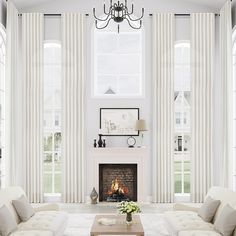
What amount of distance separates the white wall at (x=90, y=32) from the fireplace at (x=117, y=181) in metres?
0.30

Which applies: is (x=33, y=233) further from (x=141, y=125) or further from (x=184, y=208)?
(x=141, y=125)

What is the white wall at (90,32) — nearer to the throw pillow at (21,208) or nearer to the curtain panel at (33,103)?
the curtain panel at (33,103)

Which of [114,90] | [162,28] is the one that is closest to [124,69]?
[114,90]

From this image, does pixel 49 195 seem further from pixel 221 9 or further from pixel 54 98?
pixel 221 9

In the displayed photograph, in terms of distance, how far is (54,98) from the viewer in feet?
32.3

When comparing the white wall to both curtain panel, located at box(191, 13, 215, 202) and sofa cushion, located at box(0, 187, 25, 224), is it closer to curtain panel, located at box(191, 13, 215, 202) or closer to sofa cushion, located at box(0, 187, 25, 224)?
curtain panel, located at box(191, 13, 215, 202)

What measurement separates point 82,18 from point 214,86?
333 cm

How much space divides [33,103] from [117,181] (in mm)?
2564

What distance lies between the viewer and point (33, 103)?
953cm

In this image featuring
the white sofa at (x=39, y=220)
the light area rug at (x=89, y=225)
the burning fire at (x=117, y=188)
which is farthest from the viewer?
the burning fire at (x=117, y=188)

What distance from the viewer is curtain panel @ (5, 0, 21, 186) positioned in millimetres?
8594

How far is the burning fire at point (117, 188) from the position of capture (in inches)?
376

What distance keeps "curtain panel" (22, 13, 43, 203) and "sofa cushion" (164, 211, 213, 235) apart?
13.1 ft

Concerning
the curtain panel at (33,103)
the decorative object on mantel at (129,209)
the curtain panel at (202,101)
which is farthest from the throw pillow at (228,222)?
the curtain panel at (33,103)
